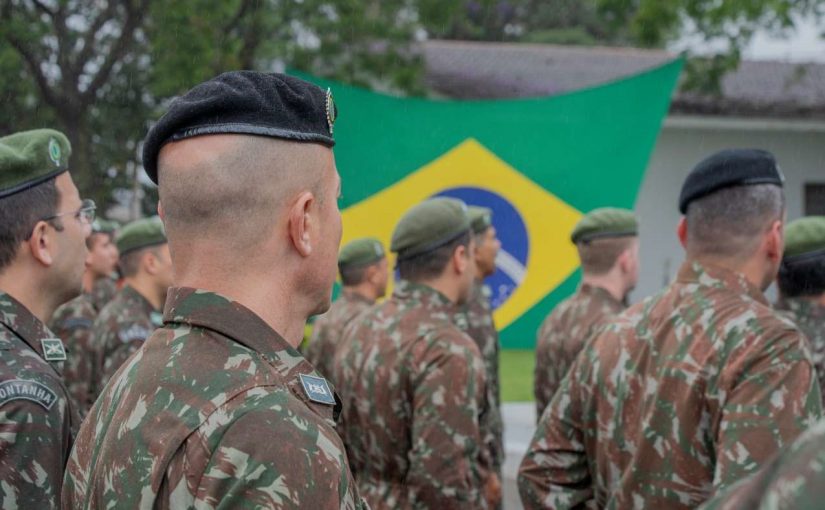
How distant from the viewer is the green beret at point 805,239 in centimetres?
445

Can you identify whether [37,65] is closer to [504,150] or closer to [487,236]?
[504,150]

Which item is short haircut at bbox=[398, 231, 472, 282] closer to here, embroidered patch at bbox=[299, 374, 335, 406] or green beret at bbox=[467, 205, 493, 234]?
green beret at bbox=[467, 205, 493, 234]

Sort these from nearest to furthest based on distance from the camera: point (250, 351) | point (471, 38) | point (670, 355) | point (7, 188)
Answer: point (250, 351), point (670, 355), point (7, 188), point (471, 38)

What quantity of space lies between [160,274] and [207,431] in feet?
13.8

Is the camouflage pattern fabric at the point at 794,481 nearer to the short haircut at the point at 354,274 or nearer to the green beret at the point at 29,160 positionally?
the green beret at the point at 29,160

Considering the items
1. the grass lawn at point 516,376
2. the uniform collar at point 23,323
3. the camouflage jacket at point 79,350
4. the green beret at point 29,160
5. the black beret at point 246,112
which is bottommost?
the grass lawn at point 516,376

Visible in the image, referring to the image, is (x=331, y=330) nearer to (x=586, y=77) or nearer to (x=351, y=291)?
(x=351, y=291)

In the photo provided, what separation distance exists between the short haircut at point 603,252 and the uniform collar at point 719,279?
292cm

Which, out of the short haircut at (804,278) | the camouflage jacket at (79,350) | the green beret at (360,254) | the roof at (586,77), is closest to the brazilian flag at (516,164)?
the green beret at (360,254)

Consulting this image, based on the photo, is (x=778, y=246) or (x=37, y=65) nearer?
(x=778, y=246)

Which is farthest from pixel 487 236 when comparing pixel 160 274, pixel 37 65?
pixel 37 65

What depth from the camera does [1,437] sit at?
228cm

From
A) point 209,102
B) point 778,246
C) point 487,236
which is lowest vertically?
point 487,236

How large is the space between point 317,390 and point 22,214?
160 cm
